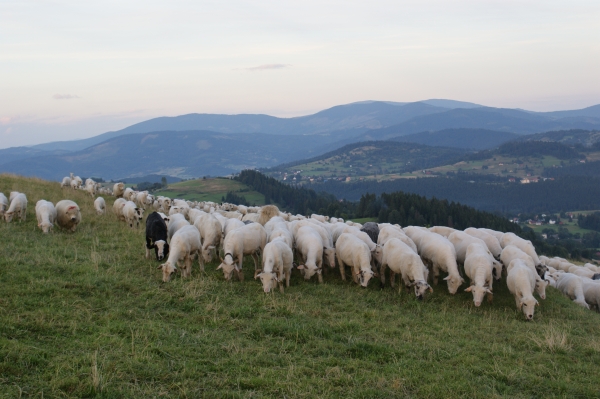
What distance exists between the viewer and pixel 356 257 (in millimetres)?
16406

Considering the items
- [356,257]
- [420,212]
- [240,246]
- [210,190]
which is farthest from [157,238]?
[210,190]

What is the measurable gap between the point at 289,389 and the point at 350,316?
4.81m

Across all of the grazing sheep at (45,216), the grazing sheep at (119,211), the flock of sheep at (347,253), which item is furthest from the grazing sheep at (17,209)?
the grazing sheep at (119,211)

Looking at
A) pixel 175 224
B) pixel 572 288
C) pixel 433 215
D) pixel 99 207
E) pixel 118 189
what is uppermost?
pixel 118 189

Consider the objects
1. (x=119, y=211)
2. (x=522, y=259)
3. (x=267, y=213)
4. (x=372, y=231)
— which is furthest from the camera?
(x=119, y=211)

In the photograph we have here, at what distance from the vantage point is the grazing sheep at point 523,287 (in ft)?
46.5

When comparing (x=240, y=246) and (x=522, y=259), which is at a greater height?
(x=240, y=246)

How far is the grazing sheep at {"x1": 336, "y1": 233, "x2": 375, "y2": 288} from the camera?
15.8 meters

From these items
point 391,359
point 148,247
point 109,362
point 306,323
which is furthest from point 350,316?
point 148,247

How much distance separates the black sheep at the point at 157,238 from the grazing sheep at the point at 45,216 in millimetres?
5200

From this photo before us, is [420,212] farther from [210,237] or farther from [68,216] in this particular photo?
[210,237]

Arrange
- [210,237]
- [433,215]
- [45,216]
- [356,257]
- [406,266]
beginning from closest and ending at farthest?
[406,266], [356,257], [210,237], [45,216], [433,215]

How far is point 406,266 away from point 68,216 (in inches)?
565

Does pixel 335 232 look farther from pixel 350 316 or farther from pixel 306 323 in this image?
pixel 306 323
